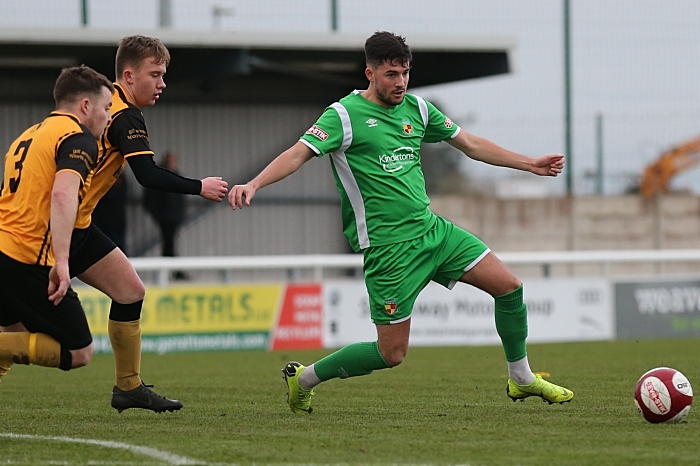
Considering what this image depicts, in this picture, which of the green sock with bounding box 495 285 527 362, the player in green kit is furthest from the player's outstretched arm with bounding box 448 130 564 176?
the green sock with bounding box 495 285 527 362

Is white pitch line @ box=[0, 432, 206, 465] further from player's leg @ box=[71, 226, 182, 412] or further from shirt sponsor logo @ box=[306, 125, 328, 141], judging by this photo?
shirt sponsor logo @ box=[306, 125, 328, 141]

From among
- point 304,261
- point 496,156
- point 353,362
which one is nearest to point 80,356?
point 353,362

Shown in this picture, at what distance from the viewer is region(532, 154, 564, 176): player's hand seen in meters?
7.33

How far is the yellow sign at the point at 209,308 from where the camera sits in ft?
48.4

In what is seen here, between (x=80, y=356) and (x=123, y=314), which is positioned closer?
(x=80, y=356)

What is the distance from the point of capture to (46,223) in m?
5.96

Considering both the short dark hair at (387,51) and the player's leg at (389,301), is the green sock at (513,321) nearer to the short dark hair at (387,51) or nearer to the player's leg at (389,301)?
the player's leg at (389,301)

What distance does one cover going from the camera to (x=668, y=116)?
758 inches

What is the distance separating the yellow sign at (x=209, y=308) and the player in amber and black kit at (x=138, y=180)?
7.57 meters

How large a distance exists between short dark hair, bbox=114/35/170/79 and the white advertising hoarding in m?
8.74

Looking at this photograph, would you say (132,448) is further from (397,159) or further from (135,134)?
(397,159)

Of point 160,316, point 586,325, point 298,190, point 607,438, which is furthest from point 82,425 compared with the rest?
point 298,190

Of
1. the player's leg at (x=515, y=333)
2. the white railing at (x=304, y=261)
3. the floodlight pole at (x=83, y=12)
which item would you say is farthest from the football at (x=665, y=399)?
the floodlight pole at (x=83, y=12)

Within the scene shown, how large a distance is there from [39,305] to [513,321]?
2.84 metres
